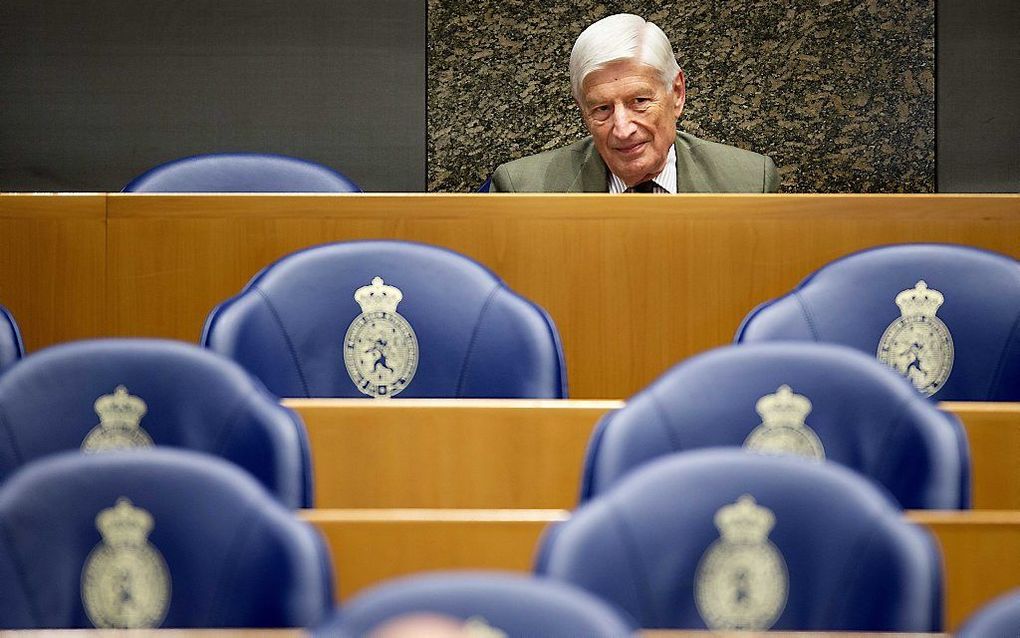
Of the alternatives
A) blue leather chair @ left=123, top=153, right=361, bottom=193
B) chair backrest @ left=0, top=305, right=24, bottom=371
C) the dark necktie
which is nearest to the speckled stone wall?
blue leather chair @ left=123, top=153, right=361, bottom=193

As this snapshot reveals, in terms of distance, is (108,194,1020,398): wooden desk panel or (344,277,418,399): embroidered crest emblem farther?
(108,194,1020,398): wooden desk panel

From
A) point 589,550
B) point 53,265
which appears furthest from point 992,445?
point 53,265

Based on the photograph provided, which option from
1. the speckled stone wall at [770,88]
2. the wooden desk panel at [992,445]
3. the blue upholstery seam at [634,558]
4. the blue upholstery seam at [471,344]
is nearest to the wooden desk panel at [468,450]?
the wooden desk panel at [992,445]

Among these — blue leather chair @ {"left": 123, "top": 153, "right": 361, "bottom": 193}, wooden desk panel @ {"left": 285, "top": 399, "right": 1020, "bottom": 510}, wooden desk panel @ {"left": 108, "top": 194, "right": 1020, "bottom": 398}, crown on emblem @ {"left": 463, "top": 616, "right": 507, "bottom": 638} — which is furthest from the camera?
blue leather chair @ {"left": 123, "top": 153, "right": 361, "bottom": 193}

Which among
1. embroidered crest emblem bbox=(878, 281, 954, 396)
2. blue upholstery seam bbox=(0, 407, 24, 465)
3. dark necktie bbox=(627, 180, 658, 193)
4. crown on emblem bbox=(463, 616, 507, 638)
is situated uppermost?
dark necktie bbox=(627, 180, 658, 193)

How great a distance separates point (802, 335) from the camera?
61.3 inches

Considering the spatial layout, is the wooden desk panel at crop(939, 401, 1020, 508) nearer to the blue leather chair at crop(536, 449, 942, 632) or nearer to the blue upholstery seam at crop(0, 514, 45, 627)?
the blue leather chair at crop(536, 449, 942, 632)

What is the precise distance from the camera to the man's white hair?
7.00 feet

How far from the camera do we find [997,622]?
0.77 m

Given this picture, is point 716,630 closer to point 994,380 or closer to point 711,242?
point 994,380

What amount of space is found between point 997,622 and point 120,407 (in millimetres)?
763

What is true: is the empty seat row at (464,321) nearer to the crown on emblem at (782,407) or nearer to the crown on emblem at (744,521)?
the crown on emblem at (782,407)

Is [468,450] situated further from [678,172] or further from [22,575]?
[678,172]

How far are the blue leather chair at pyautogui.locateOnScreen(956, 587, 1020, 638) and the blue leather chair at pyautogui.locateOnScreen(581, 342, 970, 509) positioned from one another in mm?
380
